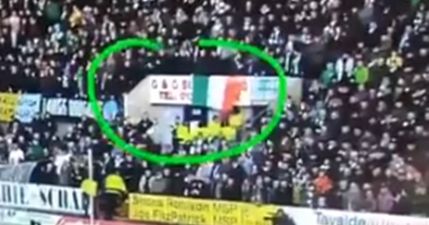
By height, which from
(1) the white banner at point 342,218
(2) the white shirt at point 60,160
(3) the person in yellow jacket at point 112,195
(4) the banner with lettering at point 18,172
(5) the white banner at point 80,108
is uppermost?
(5) the white banner at point 80,108

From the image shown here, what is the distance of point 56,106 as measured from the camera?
58.2 inches

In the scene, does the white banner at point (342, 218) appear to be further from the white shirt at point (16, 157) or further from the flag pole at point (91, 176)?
the white shirt at point (16, 157)

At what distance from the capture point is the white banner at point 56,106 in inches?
57.9

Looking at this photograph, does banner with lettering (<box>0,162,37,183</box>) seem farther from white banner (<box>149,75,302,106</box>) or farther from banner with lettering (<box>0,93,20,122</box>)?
white banner (<box>149,75,302,106</box>)

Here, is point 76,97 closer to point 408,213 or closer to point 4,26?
point 4,26

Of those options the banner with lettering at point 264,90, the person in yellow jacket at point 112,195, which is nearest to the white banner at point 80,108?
the person in yellow jacket at point 112,195

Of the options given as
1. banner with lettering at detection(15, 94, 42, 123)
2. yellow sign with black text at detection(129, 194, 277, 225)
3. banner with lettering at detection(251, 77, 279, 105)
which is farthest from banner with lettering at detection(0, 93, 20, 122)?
banner with lettering at detection(251, 77, 279, 105)

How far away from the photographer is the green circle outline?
1.33m

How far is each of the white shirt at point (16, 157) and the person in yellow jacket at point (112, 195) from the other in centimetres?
17

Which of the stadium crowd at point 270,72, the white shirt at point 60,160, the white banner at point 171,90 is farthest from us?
the white shirt at point 60,160

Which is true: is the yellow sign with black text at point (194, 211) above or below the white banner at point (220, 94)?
below

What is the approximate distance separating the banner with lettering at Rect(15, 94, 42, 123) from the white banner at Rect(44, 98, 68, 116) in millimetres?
17

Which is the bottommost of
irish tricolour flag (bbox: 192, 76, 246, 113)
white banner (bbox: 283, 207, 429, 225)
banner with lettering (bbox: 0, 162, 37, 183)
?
white banner (bbox: 283, 207, 429, 225)

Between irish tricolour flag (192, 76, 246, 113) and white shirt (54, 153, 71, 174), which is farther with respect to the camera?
white shirt (54, 153, 71, 174)
